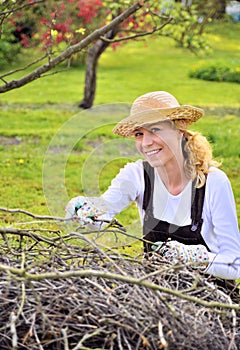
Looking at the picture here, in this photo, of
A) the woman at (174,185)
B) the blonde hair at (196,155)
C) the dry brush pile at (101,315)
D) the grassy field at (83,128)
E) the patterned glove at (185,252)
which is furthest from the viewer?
the grassy field at (83,128)

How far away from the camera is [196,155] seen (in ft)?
12.2

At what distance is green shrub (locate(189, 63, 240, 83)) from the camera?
17234 millimetres

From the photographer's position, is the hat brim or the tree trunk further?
the tree trunk

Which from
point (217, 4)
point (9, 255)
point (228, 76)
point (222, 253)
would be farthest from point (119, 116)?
point (217, 4)

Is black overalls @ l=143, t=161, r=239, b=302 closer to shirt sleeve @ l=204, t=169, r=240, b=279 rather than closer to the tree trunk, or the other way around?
shirt sleeve @ l=204, t=169, r=240, b=279

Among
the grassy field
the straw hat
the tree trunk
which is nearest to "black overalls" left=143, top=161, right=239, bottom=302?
the straw hat

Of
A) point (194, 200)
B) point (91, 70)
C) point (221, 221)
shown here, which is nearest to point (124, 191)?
point (194, 200)

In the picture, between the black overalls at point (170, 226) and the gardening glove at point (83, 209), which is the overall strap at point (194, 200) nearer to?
the black overalls at point (170, 226)

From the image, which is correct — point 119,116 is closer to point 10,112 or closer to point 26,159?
point 26,159

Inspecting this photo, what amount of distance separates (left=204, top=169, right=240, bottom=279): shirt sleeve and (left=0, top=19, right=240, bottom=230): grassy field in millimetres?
787

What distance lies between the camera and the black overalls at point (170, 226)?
11.6ft

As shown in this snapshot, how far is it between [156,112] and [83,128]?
21.3ft

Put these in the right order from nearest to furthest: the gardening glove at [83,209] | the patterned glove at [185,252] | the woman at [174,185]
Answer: the patterned glove at [185,252] < the gardening glove at [83,209] < the woman at [174,185]

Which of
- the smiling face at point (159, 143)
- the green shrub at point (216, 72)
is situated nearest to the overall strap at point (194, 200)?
the smiling face at point (159, 143)
